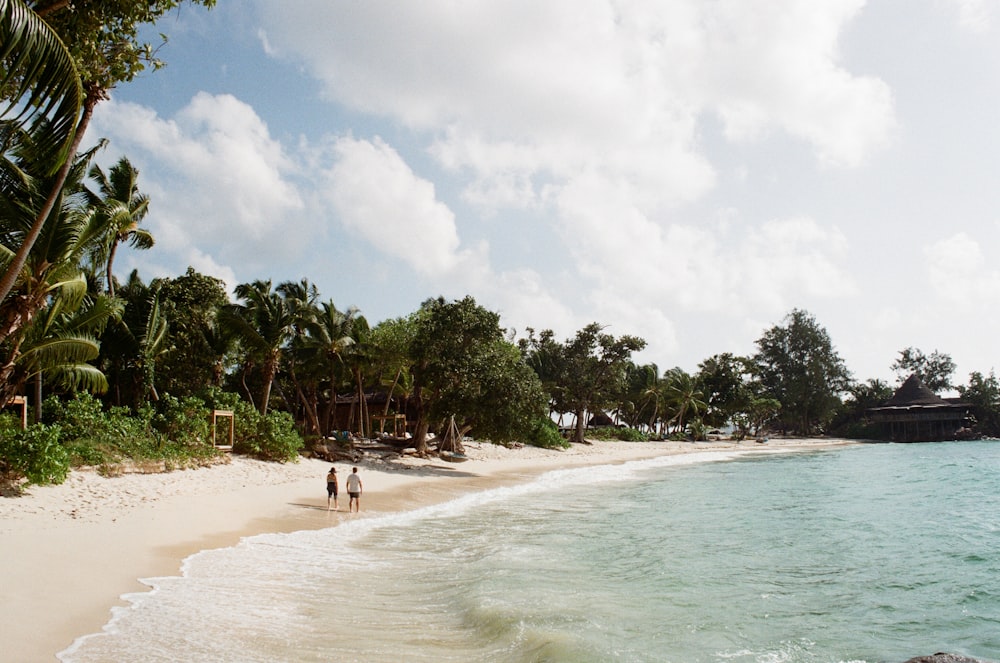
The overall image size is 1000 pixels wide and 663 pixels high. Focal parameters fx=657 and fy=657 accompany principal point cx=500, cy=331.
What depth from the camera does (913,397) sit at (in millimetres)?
70500

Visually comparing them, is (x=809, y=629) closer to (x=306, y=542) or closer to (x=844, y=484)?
(x=306, y=542)

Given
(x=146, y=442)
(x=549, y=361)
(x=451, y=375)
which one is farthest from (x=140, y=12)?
(x=549, y=361)

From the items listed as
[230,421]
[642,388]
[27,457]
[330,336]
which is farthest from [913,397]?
[27,457]

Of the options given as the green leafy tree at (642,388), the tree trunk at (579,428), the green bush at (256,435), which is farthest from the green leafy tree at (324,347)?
the green leafy tree at (642,388)

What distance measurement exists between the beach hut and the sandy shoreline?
196ft

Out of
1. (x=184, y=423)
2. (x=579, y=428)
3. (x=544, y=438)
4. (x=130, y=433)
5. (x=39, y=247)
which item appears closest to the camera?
(x=39, y=247)

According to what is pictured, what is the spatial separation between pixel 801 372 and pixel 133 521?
76.1 meters

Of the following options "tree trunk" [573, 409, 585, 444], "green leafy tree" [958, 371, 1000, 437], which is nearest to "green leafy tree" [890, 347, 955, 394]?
"green leafy tree" [958, 371, 1000, 437]

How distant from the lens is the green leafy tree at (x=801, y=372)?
73.9m

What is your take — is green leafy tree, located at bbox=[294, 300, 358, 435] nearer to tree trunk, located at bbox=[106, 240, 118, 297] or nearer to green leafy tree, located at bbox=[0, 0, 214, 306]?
tree trunk, located at bbox=[106, 240, 118, 297]

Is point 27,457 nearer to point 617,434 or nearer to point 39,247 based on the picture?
point 39,247

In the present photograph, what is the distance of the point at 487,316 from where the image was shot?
94.4 feet

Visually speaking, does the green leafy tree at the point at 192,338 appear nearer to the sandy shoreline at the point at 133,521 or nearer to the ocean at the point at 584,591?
the sandy shoreline at the point at 133,521

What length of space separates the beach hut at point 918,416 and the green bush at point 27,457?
75.6 m
